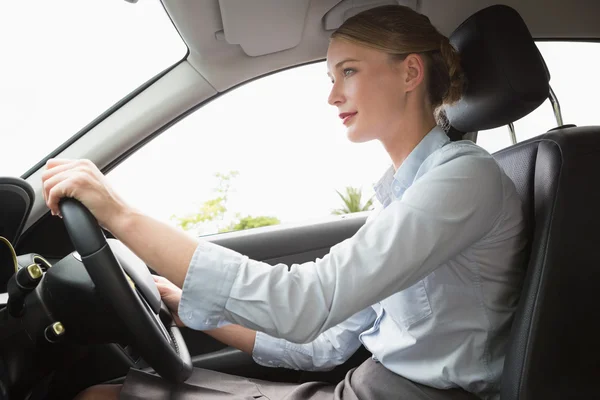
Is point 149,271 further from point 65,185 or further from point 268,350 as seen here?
point 65,185

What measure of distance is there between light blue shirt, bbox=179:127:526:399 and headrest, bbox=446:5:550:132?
0.15 metres

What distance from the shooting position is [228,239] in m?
1.97

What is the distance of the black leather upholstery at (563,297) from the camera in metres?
1.03

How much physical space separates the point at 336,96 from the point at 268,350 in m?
0.67

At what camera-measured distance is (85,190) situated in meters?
0.86

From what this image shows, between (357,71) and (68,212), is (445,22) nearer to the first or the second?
(357,71)

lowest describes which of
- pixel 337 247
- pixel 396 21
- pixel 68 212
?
pixel 337 247

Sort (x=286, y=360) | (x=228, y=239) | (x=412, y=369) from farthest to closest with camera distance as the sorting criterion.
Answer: (x=228, y=239)
(x=286, y=360)
(x=412, y=369)

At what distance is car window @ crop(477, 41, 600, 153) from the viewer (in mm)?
1912

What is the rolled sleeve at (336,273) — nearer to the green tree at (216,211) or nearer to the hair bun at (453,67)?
the hair bun at (453,67)

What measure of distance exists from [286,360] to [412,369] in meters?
0.38

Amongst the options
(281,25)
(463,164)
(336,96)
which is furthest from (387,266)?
(281,25)

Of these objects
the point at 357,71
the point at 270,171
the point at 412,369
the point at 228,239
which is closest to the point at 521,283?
Result: the point at 412,369

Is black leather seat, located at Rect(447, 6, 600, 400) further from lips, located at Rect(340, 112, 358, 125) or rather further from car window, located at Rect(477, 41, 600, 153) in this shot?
lips, located at Rect(340, 112, 358, 125)
